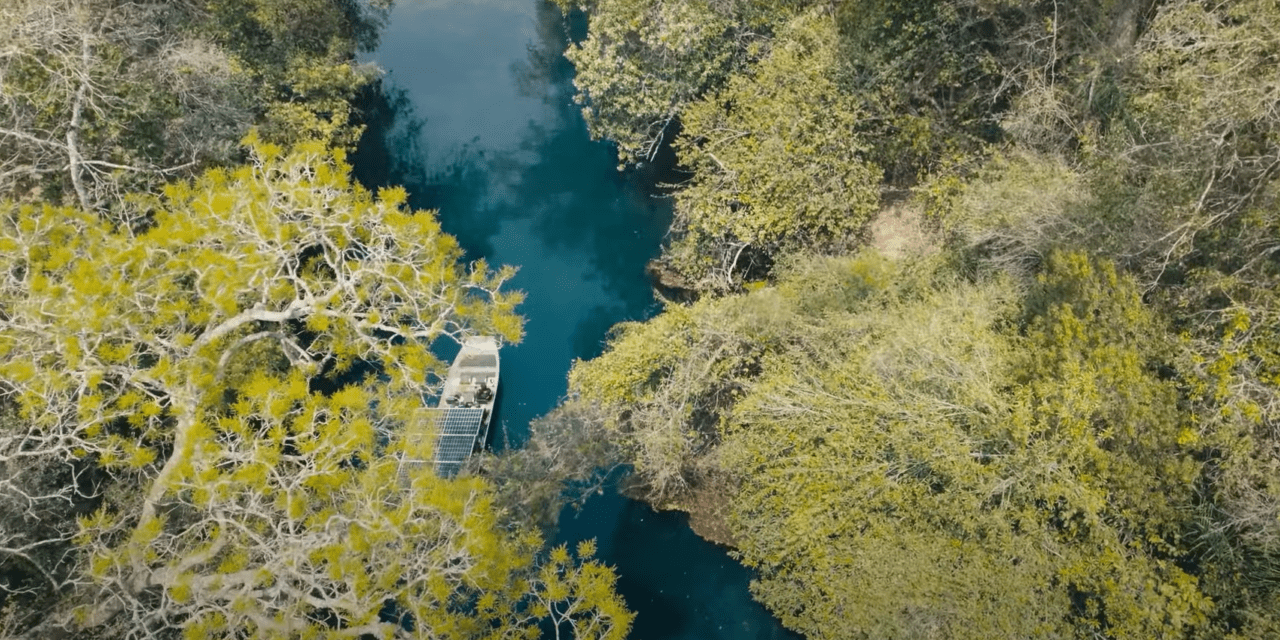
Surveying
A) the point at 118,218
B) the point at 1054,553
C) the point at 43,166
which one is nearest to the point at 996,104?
the point at 1054,553

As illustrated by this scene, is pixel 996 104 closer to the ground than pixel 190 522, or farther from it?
farther from it

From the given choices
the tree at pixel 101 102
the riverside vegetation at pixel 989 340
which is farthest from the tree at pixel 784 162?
the tree at pixel 101 102

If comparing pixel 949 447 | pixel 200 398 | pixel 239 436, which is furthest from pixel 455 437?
pixel 949 447

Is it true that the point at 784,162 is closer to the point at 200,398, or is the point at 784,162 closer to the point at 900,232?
the point at 900,232

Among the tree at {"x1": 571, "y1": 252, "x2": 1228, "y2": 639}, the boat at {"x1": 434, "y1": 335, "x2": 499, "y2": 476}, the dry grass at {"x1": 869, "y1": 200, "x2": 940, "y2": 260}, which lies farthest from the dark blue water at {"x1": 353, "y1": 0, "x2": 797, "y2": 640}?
the dry grass at {"x1": 869, "y1": 200, "x2": 940, "y2": 260}

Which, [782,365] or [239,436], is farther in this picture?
[782,365]

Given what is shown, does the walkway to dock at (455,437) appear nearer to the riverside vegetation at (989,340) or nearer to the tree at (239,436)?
the riverside vegetation at (989,340)

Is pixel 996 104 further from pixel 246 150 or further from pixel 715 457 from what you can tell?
pixel 246 150
